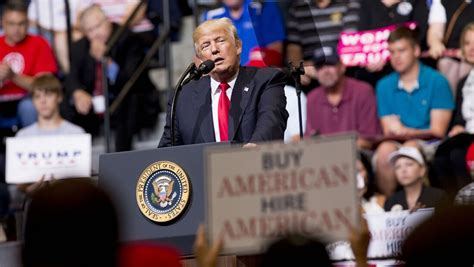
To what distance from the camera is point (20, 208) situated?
1099 cm

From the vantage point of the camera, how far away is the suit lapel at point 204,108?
7.04m

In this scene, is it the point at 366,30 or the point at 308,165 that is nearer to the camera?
the point at 308,165

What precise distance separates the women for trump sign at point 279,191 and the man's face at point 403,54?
6272 mm

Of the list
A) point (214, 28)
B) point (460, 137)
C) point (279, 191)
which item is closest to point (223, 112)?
point (214, 28)

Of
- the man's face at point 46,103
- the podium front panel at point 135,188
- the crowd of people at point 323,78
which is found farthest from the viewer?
the man's face at point 46,103

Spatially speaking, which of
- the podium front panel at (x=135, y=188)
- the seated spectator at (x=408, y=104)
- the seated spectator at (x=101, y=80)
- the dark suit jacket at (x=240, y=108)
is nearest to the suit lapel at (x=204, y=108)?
the dark suit jacket at (x=240, y=108)

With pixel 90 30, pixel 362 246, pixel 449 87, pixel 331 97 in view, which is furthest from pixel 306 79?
pixel 362 246

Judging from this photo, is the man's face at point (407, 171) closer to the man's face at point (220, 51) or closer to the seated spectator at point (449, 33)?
the seated spectator at point (449, 33)

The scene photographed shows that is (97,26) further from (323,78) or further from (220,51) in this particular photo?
(220,51)

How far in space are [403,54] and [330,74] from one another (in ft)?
2.38

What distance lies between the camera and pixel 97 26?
12.3 metres

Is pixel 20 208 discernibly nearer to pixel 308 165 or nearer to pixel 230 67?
pixel 230 67

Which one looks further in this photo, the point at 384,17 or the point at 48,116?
the point at 48,116

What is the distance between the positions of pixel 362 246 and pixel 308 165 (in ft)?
2.41
